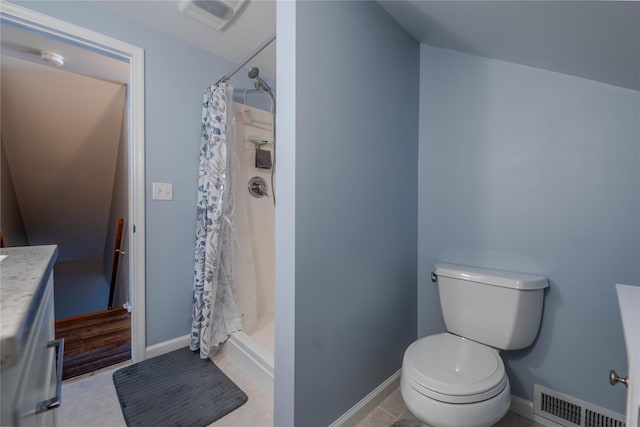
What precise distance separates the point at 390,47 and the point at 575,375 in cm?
186

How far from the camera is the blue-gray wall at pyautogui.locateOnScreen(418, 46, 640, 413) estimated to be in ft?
3.78

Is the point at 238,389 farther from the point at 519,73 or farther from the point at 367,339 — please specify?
the point at 519,73

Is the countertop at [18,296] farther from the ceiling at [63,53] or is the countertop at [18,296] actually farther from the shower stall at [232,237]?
the ceiling at [63,53]

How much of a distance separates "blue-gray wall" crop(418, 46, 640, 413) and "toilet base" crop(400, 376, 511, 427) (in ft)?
1.79

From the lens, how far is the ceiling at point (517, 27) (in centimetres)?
92

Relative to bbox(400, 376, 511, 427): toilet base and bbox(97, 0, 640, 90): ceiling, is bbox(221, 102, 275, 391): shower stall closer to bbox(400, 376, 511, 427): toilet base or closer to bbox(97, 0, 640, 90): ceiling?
bbox(97, 0, 640, 90): ceiling

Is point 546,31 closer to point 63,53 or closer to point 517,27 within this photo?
point 517,27

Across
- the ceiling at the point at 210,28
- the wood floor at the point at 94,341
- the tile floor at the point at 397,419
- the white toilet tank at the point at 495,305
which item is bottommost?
the tile floor at the point at 397,419

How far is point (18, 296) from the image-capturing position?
0.41 m

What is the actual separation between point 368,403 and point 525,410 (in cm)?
80

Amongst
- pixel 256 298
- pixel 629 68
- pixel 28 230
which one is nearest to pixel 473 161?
A: pixel 629 68

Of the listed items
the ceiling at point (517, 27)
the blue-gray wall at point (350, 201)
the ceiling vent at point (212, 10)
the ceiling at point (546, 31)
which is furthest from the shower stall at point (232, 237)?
the ceiling at point (546, 31)

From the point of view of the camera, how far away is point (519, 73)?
4.46 ft

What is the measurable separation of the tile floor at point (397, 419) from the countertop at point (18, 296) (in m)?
1.44
